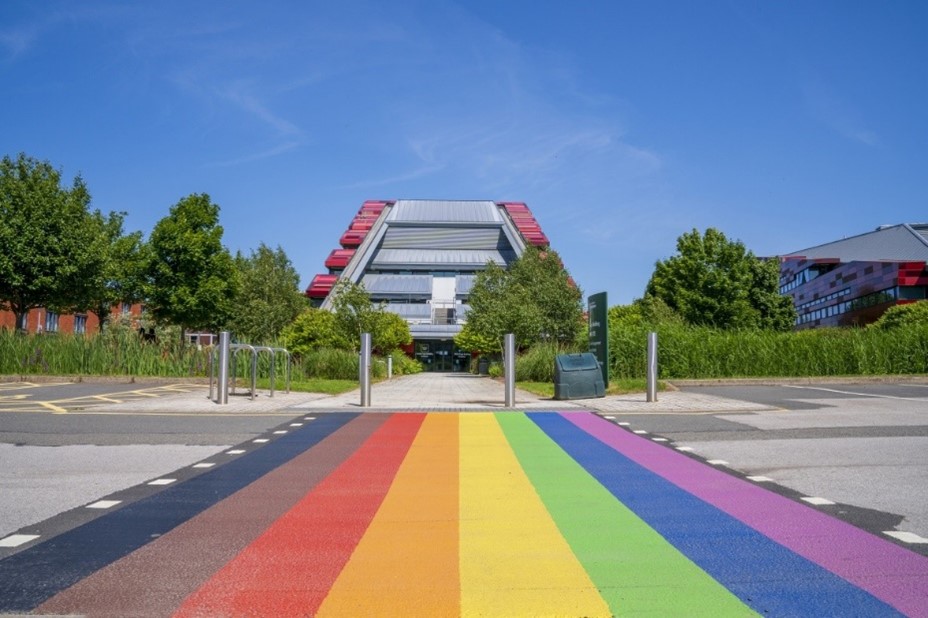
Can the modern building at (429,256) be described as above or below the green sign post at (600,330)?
above

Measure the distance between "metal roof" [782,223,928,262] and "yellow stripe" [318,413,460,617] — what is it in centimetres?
6362

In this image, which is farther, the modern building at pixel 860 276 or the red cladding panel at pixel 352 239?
the red cladding panel at pixel 352 239

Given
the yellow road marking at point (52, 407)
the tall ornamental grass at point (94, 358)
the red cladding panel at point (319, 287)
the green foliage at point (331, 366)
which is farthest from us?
the red cladding panel at point (319, 287)

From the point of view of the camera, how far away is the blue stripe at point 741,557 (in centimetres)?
279

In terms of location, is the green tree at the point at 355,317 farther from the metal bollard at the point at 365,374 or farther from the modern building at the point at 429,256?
the modern building at the point at 429,256

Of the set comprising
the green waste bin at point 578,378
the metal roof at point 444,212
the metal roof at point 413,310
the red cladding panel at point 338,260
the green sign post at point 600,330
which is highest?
the metal roof at point 444,212

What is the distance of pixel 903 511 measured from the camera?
176 inches

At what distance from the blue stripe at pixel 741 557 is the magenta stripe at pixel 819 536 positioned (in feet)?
0.27

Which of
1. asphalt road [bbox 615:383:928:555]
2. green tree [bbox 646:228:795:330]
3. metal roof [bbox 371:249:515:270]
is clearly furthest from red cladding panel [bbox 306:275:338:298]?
asphalt road [bbox 615:383:928:555]

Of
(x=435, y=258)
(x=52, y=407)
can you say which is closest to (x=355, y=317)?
(x=52, y=407)

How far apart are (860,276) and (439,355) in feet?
119

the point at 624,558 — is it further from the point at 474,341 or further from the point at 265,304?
the point at 265,304

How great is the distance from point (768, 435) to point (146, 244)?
106ft

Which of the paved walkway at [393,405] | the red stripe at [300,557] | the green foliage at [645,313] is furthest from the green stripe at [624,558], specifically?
the green foliage at [645,313]
